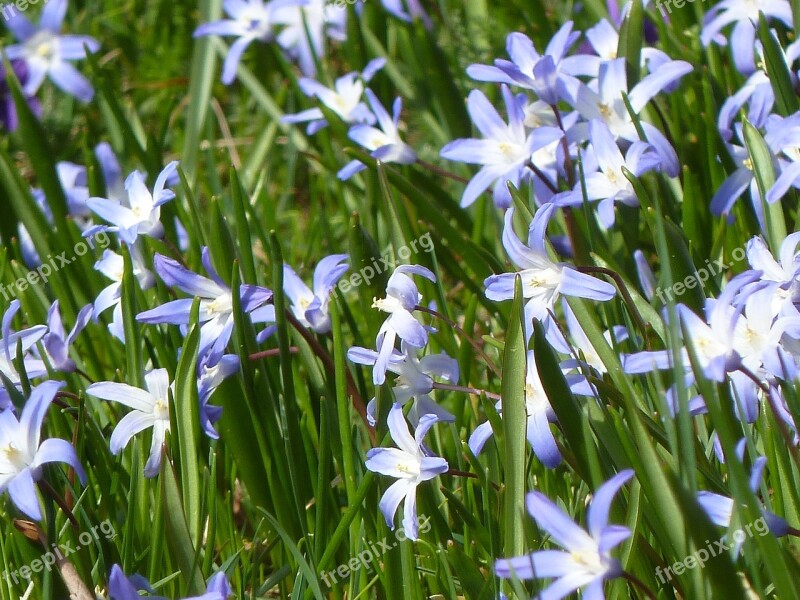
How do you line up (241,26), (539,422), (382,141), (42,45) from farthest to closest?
(42,45) → (241,26) → (382,141) → (539,422)

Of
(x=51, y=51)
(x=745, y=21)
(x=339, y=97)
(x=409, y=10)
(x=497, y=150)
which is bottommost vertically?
(x=497, y=150)

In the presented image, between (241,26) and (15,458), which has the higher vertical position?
(241,26)

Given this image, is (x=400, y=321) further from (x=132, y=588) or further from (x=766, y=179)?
(x=766, y=179)

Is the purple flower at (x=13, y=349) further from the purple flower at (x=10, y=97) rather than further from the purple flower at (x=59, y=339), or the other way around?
the purple flower at (x=10, y=97)

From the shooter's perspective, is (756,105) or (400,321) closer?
(400,321)

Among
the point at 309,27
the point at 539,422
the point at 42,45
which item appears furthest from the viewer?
the point at 42,45

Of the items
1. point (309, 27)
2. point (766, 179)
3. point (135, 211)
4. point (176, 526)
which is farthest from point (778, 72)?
point (309, 27)
